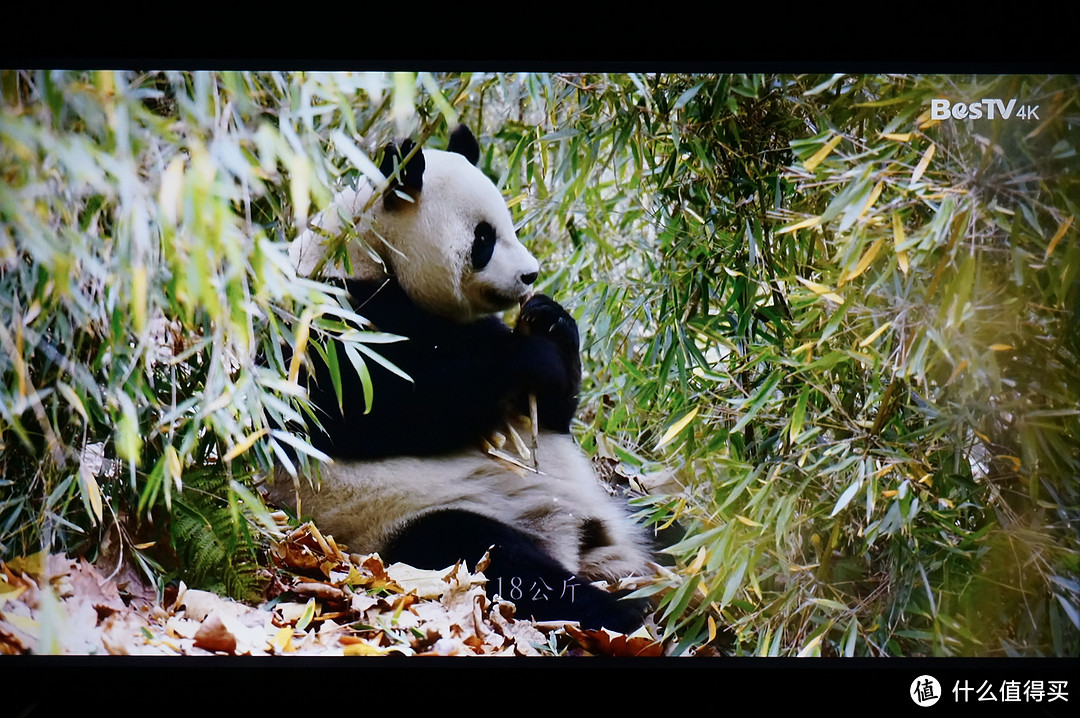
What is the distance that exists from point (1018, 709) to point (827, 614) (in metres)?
0.51

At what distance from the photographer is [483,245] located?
207cm

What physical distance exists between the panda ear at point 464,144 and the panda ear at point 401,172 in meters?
0.09

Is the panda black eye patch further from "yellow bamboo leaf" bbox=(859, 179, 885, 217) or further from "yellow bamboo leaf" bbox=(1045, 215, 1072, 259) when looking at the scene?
"yellow bamboo leaf" bbox=(1045, 215, 1072, 259)

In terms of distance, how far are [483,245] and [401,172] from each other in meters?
0.25

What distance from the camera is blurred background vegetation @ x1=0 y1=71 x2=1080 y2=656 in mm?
1821

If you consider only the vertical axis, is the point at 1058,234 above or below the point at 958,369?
above

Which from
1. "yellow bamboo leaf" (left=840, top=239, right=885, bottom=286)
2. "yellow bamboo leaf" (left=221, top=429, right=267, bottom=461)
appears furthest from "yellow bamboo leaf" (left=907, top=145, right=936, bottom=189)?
"yellow bamboo leaf" (left=221, top=429, right=267, bottom=461)

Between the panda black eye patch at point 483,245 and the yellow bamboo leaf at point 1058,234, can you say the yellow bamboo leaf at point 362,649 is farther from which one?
the yellow bamboo leaf at point 1058,234

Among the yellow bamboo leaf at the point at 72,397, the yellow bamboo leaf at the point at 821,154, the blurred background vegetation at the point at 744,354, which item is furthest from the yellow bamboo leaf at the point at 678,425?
the yellow bamboo leaf at the point at 72,397

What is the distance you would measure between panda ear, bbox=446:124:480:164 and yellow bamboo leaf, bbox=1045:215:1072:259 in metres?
1.24

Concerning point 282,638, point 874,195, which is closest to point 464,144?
point 874,195

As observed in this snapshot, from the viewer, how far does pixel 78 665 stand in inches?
77.6

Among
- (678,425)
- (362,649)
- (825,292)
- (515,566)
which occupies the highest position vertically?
(825,292)

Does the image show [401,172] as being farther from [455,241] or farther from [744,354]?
[744,354]
